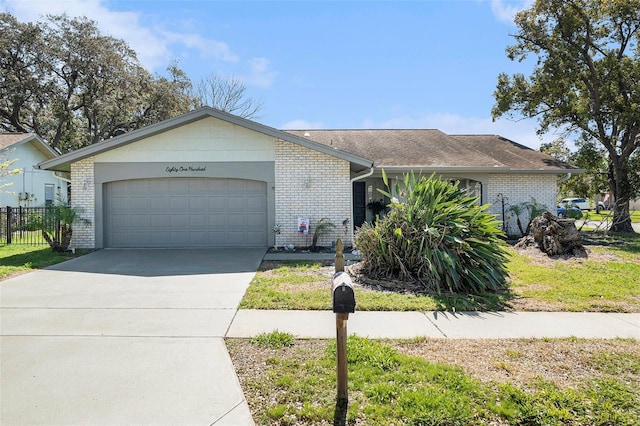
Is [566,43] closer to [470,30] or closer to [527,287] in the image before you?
[470,30]

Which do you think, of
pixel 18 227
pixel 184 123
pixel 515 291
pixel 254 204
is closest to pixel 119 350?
pixel 515 291

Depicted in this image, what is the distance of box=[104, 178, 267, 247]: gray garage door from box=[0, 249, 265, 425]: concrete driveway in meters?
4.06

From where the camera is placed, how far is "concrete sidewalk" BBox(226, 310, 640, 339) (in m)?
4.89

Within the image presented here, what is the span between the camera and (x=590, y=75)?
55.8 feet

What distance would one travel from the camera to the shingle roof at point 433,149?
14.6 metres

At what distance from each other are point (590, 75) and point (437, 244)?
15317 mm

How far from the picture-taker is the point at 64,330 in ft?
16.4

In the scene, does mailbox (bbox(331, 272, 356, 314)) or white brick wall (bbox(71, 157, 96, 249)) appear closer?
mailbox (bbox(331, 272, 356, 314))

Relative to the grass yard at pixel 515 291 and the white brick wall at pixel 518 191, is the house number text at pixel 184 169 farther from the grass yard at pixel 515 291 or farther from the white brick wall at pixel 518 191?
the white brick wall at pixel 518 191

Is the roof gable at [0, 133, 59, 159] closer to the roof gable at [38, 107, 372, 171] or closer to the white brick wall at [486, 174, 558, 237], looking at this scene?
the roof gable at [38, 107, 372, 171]

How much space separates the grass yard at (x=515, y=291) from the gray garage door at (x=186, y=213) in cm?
303

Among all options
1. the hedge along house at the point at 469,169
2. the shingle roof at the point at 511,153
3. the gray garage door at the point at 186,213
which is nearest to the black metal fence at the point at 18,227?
the gray garage door at the point at 186,213

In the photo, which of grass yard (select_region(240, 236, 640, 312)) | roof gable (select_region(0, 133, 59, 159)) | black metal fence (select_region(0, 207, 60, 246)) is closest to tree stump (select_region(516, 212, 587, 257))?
grass yard (select_region(240, 236, 640, 312))

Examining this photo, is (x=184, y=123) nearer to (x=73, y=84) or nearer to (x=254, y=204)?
(x=254, y=204)
